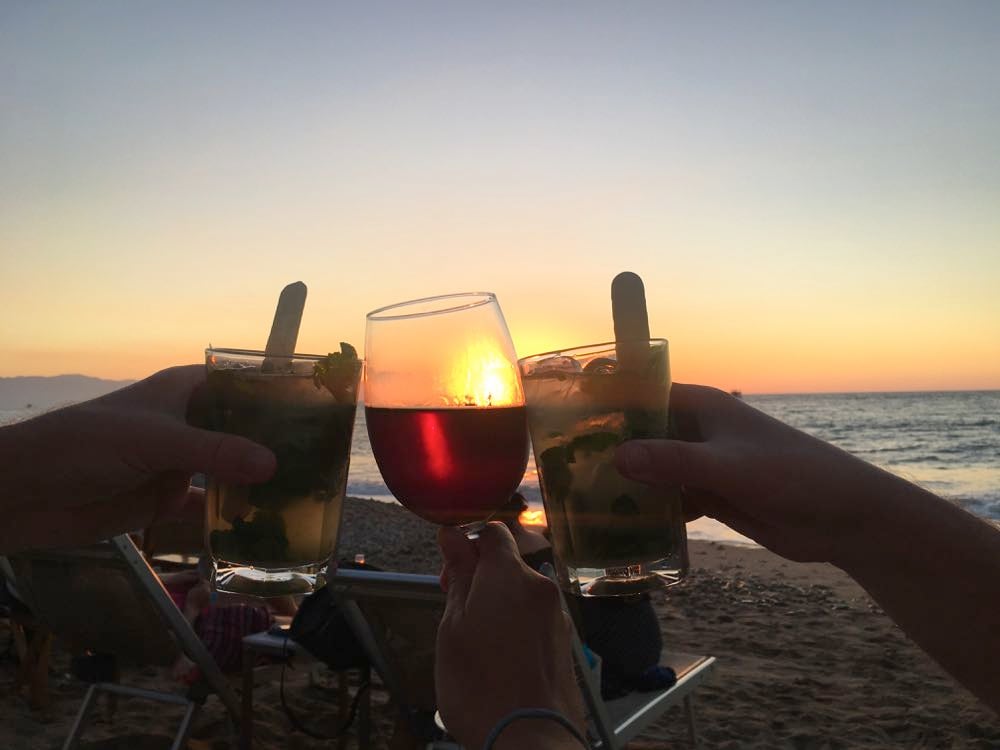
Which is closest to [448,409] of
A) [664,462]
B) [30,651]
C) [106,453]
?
[664,462]

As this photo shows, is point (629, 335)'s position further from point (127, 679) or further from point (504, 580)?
point (127, 679)

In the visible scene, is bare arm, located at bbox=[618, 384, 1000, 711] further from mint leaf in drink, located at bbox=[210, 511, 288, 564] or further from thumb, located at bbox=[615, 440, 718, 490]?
mint leaf in drink, located at bbox=[210, 511, 288, 564]

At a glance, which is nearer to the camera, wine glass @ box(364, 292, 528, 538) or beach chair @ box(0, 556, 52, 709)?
wine glass @ box(364, 292, 528, 538)

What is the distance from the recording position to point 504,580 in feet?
4.72

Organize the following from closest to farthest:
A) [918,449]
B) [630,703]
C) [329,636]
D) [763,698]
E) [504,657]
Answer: [504,657]
[630,703]
[329,636]
[763,698]
[918,449]

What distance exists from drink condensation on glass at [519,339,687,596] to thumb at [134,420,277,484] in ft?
1.89

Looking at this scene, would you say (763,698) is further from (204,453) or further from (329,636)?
(204,453)

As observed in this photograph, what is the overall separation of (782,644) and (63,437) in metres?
7.66

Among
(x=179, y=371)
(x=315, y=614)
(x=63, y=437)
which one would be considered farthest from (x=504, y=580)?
(x=315, y=614)

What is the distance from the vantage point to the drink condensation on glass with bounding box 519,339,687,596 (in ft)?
4.89

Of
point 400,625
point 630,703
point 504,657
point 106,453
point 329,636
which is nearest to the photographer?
point 504,657

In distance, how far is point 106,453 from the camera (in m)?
1.69

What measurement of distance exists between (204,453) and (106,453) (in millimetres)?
318

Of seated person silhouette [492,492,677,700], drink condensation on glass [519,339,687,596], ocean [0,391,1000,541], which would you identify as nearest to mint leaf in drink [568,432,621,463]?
drink condensation on glass [519,339,687,596]
